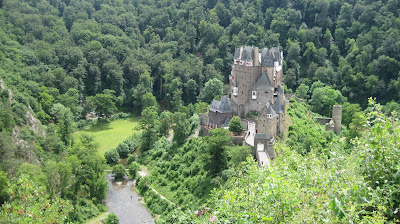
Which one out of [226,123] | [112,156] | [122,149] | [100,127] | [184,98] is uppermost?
[184,98]

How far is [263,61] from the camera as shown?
2586 inches

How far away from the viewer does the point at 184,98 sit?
99375mm

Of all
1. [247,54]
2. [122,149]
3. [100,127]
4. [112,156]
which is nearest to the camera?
[247,54]

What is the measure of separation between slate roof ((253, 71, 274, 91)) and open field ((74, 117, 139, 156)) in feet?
91.2

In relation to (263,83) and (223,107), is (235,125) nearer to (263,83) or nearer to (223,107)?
(223,107)

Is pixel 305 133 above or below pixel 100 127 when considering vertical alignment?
above

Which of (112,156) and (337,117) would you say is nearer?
(112,156)

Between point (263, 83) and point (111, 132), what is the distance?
34013mm

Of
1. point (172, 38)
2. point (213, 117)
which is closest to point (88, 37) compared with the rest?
→ point (172, 38)

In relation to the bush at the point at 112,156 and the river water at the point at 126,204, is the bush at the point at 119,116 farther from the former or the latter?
the river water at the point at 126,204

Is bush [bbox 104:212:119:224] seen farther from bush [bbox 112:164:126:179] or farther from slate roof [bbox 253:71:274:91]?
slate roof [bbox 253:71:274:91]

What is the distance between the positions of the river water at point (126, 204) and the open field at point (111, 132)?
35.8 ft

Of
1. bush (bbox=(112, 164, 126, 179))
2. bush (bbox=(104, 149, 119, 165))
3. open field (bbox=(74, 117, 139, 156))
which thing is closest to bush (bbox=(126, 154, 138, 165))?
bush (bbox=(104, 149, 119, 165))

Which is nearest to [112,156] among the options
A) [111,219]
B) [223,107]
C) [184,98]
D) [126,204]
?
[126,204]
